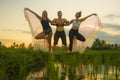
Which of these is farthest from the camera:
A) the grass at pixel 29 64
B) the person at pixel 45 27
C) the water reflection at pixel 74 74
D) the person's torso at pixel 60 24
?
the person at pixel 45 27

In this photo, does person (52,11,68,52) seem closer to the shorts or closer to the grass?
the shorts

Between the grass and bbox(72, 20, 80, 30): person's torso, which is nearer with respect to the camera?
the grass

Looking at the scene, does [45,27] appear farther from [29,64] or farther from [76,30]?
[29,64]

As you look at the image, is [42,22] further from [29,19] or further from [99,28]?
[99,28]

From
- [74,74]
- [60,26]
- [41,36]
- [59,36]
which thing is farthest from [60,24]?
[74,74]

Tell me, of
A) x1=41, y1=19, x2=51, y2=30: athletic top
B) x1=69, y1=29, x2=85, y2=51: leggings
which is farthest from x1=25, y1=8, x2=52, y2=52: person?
x1=69, y1=29, x2=85, y2=51: leggings

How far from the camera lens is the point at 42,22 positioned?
460 inches

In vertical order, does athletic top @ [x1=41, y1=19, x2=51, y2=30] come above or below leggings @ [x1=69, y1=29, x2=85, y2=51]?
above

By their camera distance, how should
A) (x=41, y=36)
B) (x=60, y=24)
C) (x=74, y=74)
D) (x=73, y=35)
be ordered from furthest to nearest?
(x=73, y=35) → (x=41, y=36) → (x=60, y=24) → (x=74, y=74)

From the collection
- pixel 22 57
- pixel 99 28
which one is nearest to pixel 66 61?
pixel 22 57

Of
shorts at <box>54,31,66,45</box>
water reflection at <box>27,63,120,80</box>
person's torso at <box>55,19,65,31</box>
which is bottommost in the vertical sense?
water reflection at <box>27,63,120,80</box>

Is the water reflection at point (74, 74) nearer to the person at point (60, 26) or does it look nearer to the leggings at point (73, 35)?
the person at point (60, 26)

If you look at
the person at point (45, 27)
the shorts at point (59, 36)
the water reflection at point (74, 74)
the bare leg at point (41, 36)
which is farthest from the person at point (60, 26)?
the water reflection at point (74, 74)

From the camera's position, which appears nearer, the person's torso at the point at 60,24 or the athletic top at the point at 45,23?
the person's torso at the point at 60,24
